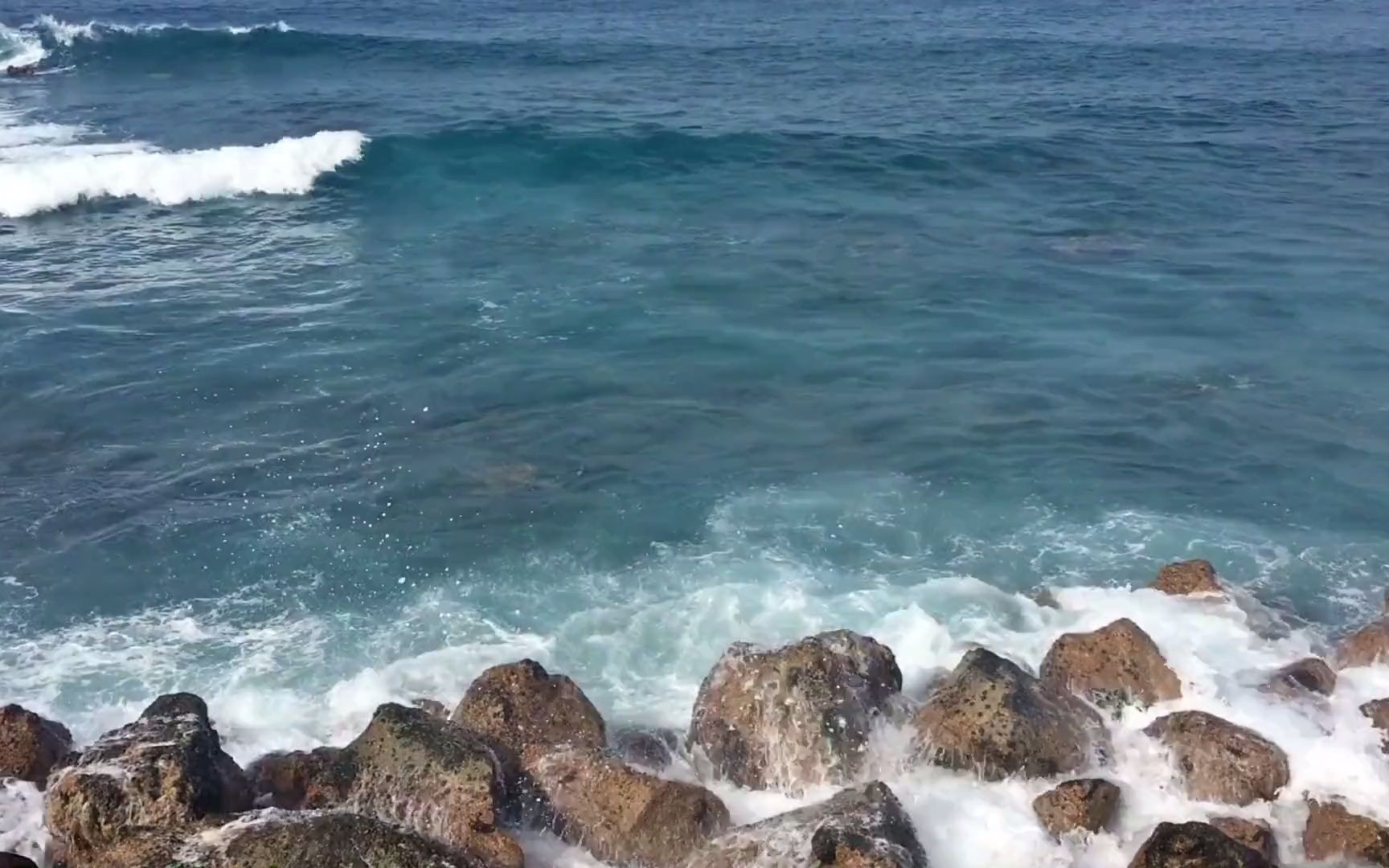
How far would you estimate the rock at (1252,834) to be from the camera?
43.8ft

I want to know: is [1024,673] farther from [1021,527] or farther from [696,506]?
[696,506]

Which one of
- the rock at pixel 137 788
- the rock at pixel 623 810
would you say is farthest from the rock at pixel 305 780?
the rock at pixel 623 810

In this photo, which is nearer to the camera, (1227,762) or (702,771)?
(1227,762)

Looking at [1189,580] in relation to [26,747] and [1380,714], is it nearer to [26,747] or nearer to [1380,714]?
[1380,714]

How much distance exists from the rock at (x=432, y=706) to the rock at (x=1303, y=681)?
10936 mm

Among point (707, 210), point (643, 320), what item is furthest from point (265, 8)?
point (643, 320)

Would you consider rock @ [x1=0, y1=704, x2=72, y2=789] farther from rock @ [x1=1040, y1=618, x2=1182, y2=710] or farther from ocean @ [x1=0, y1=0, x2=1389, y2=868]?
rock @ [x1=1040, y1=618, x2=1182, y2=710]

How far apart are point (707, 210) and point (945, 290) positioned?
30.1 ft

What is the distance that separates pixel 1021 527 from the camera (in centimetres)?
2058

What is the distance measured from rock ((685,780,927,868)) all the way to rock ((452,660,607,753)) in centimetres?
243

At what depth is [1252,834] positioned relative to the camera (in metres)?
13.4

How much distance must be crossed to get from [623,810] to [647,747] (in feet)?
5.36

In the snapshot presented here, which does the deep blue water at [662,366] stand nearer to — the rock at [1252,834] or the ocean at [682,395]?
the ocean at [682,395]

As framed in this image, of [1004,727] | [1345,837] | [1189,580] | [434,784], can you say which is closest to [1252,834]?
[1345,837]
